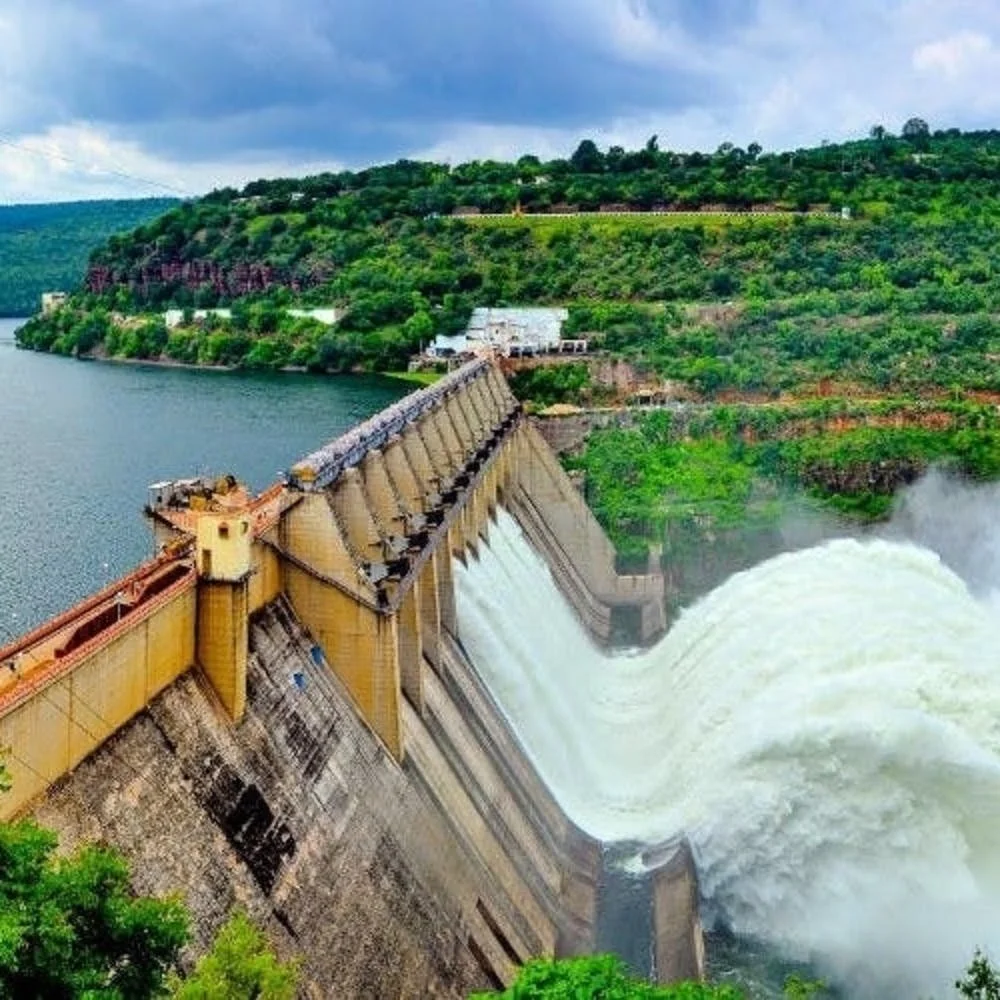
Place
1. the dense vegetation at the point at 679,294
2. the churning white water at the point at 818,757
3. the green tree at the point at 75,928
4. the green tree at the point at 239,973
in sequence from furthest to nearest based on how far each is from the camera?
the dense vegetation at the point at 679,294 → the churning white water at the point at 818,757 → the green tree at the point at 239,973 → the green tree at the point at 75,928

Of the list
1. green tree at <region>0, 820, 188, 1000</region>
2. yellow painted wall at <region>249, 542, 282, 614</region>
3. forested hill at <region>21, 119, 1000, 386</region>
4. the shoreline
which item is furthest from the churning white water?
the shoreline

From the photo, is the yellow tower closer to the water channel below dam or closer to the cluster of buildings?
the water channel below dam

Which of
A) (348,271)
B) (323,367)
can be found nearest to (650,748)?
(323,367)

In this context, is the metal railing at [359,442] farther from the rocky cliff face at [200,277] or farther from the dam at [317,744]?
the rocky cliff face at [200,277]

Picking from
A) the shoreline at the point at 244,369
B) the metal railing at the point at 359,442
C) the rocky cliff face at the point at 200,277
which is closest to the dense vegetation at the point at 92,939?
the metal railing at the point at 359,442

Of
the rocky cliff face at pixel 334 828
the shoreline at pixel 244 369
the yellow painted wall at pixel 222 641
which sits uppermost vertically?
the yellow painted wall at pixel 222 641

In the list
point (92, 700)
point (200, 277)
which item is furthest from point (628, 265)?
point (92, 700)

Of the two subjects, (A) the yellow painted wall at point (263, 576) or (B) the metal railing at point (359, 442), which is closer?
(A) the yellow painted wall at point (263, 576)

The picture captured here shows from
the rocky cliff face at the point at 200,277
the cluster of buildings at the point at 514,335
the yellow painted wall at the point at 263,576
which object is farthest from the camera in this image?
the rocky cliff face at the point at 200,277
